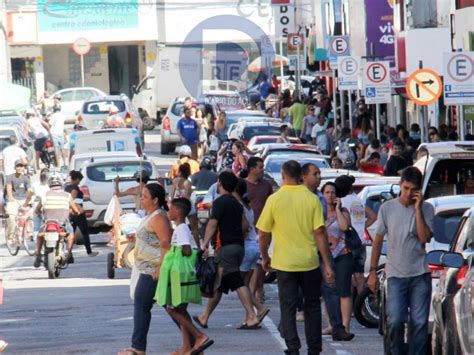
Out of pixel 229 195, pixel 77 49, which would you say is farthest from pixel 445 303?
pixel 77 49

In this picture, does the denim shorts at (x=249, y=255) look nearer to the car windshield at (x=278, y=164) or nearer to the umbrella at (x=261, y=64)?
the car windshield at (x=278, y=164)

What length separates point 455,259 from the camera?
11508 millimetres

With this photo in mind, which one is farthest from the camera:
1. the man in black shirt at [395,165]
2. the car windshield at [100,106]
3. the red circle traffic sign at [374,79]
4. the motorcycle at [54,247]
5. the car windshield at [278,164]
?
the car windshield at [100,106]

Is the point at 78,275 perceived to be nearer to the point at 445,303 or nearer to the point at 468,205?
the point at 468,205

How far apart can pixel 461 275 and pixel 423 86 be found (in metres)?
15.2

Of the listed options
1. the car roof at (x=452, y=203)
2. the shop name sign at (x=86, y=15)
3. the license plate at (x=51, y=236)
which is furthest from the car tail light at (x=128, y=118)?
the car roof at (x=452, y=203)

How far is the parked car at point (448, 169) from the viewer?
1878 cm

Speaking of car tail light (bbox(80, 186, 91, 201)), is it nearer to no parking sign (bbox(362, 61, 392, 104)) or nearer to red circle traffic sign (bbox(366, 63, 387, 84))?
no parking sign (bbox(362, 61, 392, 104))

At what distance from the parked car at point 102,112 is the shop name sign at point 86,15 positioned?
21.5 meters

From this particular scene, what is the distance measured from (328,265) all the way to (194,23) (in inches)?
2264

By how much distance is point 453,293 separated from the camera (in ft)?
38.5

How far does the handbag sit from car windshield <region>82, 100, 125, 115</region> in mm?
33738

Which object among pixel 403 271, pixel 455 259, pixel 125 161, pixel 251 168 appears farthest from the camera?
pixel 125 161

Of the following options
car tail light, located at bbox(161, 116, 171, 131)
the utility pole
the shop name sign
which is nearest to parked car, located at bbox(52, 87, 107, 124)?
the utility pole
